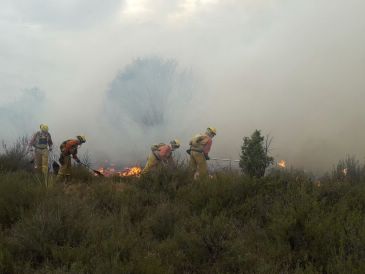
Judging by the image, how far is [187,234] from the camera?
5.43 m

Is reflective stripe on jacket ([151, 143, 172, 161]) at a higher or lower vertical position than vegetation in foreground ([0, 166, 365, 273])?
higher

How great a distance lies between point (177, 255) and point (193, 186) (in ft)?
12.1

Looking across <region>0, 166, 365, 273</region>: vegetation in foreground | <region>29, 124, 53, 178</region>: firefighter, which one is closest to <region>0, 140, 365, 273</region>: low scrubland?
<region>0, 166, 365, 273</region>: vegetation in foreground

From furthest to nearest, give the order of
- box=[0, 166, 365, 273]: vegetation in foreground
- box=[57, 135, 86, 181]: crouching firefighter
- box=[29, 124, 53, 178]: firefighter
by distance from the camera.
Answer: box=[29, 124, 53, 178]: firefighter → box=[57, 135, 86, 181]: crouching firefighter → box=[0, 166, 365, 273]: vegetation in foreground

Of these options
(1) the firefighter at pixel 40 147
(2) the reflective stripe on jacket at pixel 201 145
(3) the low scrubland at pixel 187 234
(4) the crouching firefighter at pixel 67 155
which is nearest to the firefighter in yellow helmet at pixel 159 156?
(2) the reflective stripe on jacket at pixel 201 145

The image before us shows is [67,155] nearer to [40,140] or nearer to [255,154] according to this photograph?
[40,140]

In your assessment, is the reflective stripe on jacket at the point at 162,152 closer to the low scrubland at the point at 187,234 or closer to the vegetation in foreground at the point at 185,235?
the low scrubland at the point at 187,234

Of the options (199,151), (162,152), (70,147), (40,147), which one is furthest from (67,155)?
(199,151)

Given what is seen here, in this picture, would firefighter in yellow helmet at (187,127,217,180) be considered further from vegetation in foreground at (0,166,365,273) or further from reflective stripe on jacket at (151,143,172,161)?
vegetation in foreground at (0,166,365,273)

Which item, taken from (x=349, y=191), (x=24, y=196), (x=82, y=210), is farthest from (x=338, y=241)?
(x=24, y=196)

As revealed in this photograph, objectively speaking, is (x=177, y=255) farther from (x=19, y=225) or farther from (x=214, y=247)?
(x=19, y=225)

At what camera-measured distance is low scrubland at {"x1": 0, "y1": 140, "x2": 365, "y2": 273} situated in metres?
4.49

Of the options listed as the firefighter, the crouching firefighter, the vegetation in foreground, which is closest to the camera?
the vegetation in foreground

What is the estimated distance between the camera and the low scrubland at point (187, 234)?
449cm
